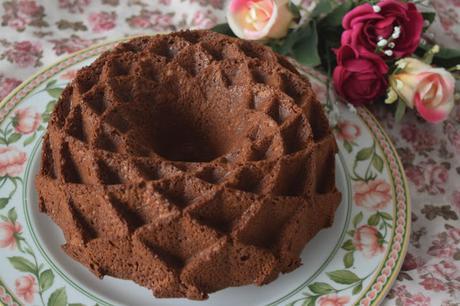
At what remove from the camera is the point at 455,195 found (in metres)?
2.21

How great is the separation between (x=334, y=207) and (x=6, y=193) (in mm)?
921

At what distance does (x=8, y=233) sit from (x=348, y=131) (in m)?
1.09

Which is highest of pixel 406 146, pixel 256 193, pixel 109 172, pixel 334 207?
pixel 109 172

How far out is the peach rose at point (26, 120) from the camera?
6.91ft

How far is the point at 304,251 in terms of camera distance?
1.86 meters

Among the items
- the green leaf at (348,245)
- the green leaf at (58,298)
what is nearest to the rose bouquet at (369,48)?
the green leaf at (348,245)

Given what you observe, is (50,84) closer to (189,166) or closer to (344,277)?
(189,166)

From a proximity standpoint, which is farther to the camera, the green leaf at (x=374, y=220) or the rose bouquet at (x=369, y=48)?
the rose bouquet at (x=369, y=48)

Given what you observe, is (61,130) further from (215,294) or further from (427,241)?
(427,241)

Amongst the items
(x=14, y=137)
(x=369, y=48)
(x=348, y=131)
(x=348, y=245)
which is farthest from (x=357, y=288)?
(x=14, y=137)

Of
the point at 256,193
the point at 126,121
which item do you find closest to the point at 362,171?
the point at 256,193

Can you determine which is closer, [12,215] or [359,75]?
[12,215]

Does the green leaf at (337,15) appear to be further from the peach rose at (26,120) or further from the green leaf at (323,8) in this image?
the peach rose at (26,120)

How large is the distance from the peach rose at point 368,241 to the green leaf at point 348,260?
0.11ft
